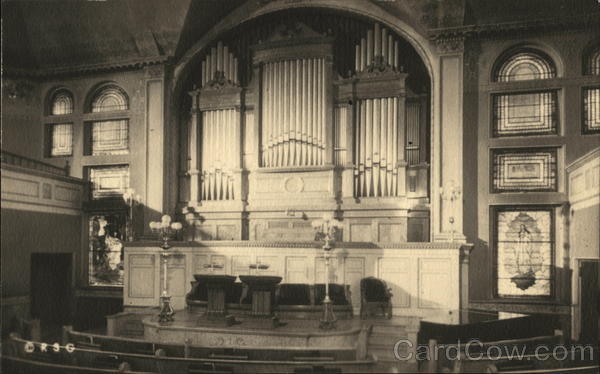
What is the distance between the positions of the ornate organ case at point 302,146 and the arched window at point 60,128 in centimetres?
361

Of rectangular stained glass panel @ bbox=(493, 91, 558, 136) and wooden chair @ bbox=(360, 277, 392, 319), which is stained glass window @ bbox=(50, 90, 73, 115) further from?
rectangular stained glass panel @ bbox=(493, 91, 558, 136)

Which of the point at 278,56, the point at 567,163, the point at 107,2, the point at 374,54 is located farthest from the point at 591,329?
the point at 107,2

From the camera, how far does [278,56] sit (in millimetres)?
13578

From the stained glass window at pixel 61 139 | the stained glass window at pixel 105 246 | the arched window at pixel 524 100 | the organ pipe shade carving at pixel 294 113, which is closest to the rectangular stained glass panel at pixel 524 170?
the arched window at pixel 524 100

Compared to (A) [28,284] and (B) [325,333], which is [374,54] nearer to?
(B) [325,333]

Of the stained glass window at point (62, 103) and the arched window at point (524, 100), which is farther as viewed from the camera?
the stained glass window at point (62, 103)

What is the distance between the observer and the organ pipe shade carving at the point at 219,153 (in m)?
13.9

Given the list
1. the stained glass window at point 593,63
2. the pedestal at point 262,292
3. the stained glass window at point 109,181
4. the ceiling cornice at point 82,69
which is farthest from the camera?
the stained glass window at point 109,181

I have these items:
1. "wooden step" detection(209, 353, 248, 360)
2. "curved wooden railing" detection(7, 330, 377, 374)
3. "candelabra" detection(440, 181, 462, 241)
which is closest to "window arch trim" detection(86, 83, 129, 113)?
"candelabra" detection(440, 181, 462, 241)

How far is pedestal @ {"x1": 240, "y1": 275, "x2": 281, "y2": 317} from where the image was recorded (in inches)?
387

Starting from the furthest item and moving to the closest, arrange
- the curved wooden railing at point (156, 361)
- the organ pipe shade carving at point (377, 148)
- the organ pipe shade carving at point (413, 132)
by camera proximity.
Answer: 1. the organ pipe shade carving at point (413, 132)
2. the organ pipe shade carving at point (377, 148)
3. the curved wooden railing at point (156, 361)

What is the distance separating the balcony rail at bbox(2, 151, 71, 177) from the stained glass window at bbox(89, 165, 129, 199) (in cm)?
73

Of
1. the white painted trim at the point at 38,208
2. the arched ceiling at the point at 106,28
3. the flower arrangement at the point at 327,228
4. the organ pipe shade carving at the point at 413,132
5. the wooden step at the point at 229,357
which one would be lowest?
the wooden step at the point at 229,357

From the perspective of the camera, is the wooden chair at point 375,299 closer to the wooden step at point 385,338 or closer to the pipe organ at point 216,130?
the wooden step at point 385,338
